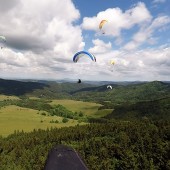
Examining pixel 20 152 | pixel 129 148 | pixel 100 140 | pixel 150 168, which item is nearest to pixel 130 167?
pixel 150 168

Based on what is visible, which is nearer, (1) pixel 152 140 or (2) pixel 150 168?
(2) pixel 150 168

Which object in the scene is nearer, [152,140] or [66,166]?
[66,166]

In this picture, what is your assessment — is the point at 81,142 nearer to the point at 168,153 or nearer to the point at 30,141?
the point at 30,141

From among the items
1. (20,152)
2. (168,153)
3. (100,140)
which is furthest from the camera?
(100,140)

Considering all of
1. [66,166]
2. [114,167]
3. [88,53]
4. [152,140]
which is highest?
[88,53]

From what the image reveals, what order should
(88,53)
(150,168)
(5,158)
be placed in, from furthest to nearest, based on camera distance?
(5,158), (150,168), (88,53)

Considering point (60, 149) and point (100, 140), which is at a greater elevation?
point (60, 149)

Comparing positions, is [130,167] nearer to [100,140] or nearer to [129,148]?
[129,148]

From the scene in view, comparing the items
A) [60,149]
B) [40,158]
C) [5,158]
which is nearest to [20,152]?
[5,158]

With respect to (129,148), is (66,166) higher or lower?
higher
